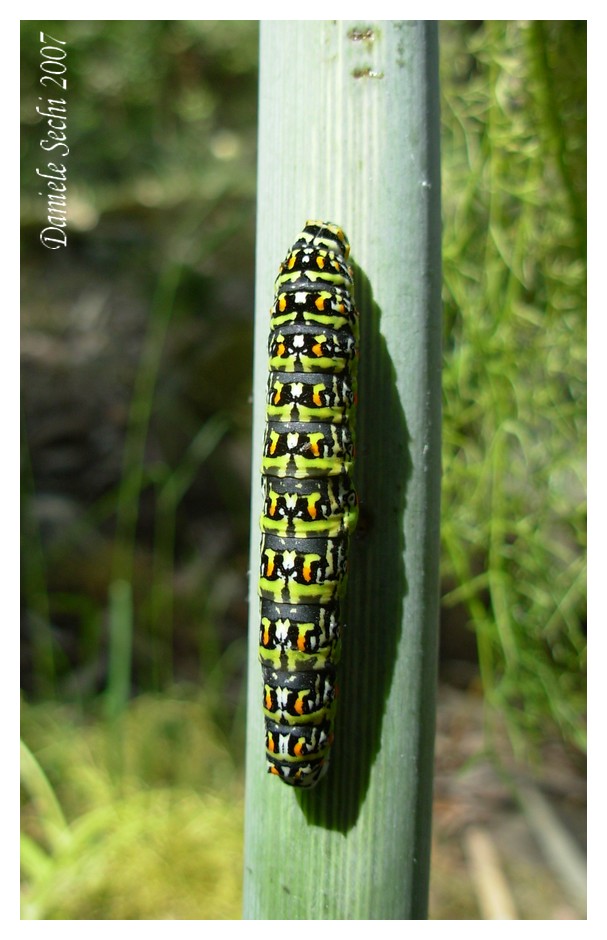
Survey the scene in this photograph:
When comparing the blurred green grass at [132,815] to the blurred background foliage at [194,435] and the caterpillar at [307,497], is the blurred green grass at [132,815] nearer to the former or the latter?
the blurred background foliage at [194,435]

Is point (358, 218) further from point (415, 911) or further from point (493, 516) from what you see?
point (493, 516)

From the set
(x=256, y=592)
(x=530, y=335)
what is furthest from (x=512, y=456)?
(x=256, y=592)

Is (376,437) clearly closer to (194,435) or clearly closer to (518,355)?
(518,355)

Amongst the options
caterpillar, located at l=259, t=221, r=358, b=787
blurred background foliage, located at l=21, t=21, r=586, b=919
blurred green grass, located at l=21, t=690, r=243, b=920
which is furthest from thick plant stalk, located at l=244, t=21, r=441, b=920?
blurred green grass, located at l=21, t=690, r=243, b=920

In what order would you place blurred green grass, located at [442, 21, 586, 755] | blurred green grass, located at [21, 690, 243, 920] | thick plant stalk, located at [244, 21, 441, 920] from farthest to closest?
blurred green grass, located at [21, 690, 243, 920]
blurred green grass, located at [442, 21, 586, 755]
thick plant stalk, located at [244, 21, 441, 920]

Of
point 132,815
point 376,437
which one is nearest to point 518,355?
point 376,437

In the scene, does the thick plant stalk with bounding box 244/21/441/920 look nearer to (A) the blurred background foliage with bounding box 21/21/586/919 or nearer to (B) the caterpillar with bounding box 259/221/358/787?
(B) the caterpillar with bounding box 259/221/358/787
